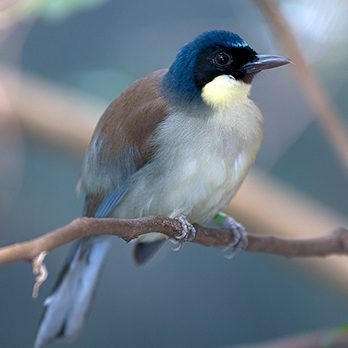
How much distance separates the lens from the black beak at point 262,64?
2355 mm

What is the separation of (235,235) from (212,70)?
0.48 m

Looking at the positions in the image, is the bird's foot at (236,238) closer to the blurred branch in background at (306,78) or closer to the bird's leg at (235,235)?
the bird's leg at (235,235)

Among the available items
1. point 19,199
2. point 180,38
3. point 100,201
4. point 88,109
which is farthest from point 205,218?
point 19,199

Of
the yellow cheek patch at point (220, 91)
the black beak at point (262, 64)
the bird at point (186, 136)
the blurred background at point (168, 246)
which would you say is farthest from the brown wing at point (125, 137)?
the blurred background at point (168, 246)

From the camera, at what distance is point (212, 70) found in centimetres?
243

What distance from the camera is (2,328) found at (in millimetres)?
3945

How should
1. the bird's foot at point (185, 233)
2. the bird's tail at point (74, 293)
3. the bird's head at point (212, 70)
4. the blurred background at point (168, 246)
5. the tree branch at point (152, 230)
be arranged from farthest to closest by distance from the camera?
the blurred background at point (168, 246)
the bird's tail at point (74, 293)
the bird's head at point (212, 70)
the bird's foot at point (185, 233)
the tree branch at point (152, 230)

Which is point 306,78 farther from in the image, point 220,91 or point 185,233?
point 185,233

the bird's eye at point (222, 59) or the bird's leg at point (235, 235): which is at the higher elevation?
the bird's eye at point (222, 59)

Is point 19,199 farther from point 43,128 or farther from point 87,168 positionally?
point 87,168

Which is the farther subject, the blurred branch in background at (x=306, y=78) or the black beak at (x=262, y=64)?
the blurred branch in background at (x=306, y=78)

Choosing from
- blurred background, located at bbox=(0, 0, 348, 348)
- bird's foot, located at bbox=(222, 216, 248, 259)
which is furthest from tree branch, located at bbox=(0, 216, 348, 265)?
blurred background, located at bbox=(0, 0, 348, 348)

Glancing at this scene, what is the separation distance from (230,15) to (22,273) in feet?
5.00

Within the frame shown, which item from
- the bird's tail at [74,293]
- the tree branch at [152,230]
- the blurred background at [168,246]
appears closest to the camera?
the tree branch at [152,230]
